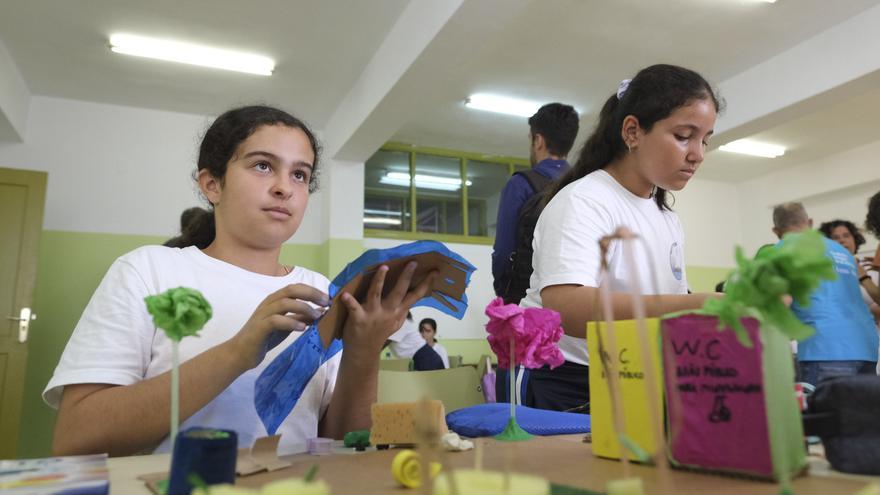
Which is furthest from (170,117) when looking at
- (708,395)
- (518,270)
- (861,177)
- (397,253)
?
(861,177)

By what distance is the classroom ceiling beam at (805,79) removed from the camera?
3.72m

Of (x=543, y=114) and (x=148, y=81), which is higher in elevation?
(x=148, y=81)

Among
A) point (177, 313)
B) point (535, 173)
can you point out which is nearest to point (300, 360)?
point (177, 313)

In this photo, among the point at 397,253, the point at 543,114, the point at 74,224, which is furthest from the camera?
the point at 74,224

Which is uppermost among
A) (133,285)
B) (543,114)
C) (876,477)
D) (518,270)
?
(543,114)

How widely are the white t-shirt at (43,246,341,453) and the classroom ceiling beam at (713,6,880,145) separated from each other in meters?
3.98

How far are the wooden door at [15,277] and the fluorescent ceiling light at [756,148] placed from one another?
19.8 ft

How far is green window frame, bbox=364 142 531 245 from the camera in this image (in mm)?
5945

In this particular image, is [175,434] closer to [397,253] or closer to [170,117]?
[397,253]

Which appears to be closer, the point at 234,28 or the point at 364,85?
the point at 234,28

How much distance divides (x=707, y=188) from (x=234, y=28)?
18.7ft

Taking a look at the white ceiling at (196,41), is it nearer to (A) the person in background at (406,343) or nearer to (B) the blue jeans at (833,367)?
(A) the person in background at (406,343)

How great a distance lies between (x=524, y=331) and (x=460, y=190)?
5501mm

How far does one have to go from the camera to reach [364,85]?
4496 millimetres
